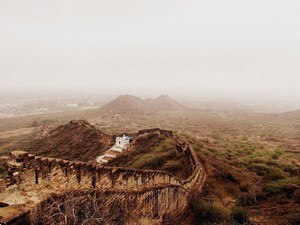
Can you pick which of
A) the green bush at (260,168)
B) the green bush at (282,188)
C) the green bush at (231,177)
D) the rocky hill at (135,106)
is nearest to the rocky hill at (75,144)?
the green bush at (231,177)

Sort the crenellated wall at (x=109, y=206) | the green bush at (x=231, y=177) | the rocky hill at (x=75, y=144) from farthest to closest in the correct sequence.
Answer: the rocky hill at (x=75, y=144) < the green bush at (x=231, y=177) < the crenellated wall at (x=109, y=206)

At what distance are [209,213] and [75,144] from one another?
29491 mm

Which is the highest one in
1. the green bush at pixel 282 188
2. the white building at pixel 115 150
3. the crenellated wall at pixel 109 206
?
the crenellated wall at pixel 109 206

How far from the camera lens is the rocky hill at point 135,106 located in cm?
11609

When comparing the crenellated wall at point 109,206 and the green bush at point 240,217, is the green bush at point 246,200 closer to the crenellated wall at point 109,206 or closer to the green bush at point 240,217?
the green bush at point 240,217

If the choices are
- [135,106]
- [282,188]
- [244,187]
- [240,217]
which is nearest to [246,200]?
[244,187]

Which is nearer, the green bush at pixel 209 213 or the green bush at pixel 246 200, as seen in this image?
the green bush at pixel 209 213

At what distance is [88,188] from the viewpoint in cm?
703

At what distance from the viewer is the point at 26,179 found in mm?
6301

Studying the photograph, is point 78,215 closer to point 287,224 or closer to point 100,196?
point 100,196

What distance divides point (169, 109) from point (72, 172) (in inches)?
5177

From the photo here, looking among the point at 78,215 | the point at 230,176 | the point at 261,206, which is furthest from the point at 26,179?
the point at 230,176

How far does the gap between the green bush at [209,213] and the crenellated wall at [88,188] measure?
3255 millimetres

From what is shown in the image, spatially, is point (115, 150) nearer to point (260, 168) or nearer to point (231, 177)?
point (231, 177)
